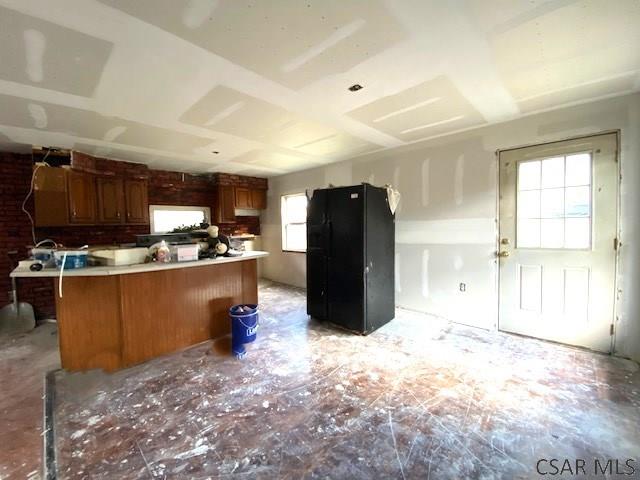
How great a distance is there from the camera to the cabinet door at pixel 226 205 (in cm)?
564

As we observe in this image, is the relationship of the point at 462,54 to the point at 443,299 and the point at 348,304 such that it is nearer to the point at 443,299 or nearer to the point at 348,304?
the point at 348,304

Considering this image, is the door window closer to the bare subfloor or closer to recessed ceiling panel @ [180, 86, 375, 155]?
the bare subfloor

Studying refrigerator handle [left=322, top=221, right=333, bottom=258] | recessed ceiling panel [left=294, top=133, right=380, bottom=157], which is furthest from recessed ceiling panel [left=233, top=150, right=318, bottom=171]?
refrigerator handle [left=322, top=221, right=333, bottom=258]

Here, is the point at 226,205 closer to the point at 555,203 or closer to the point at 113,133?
the point at 113,133

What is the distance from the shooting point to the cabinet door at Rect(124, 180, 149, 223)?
461 centimetres

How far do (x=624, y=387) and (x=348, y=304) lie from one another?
2.43m

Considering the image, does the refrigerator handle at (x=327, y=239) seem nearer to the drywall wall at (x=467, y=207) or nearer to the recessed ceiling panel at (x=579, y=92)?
the drywall wall at (x=467, y=207)

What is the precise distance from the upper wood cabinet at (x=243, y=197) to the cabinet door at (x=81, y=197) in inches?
94.1

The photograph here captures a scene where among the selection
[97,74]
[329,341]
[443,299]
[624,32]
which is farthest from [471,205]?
[97,74]

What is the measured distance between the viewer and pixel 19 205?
3.99 m

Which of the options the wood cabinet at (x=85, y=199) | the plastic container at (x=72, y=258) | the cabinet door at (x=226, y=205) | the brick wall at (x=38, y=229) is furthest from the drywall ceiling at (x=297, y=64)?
the cabinet door at (x=226, y=205)

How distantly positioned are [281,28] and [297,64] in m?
0.35

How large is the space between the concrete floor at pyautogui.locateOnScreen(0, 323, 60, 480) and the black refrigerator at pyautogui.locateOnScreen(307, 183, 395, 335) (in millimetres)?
2720

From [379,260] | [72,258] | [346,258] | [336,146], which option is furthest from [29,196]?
[379,260]
